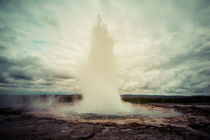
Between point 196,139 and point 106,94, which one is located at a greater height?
point 106,94

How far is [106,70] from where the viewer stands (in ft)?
76.5

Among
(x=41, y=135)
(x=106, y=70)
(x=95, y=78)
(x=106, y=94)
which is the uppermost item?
(x=106, y=70)

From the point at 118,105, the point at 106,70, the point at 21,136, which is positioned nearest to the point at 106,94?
the point at 118,105

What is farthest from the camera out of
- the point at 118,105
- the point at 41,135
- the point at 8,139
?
the point at 118,105

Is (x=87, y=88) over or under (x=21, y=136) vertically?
over

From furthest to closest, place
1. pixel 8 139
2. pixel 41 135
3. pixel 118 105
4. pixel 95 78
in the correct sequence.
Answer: pixel 95 78 → pixel 118 105 → pixel 41 135 → pixel 8 139

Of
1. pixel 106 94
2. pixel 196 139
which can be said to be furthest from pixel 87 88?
pixel 196 139

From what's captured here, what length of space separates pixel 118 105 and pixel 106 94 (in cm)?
327

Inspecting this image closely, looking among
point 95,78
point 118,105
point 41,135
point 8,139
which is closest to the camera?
point 8,139

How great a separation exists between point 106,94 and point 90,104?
3.82 metres

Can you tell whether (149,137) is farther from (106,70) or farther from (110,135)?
(106,70)

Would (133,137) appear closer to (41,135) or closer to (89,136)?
(89,136)

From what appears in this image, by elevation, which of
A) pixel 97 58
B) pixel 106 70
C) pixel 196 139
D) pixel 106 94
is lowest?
pixel 196 139

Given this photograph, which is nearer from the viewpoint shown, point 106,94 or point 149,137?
point 149,137
